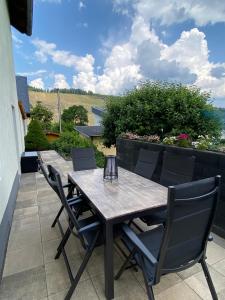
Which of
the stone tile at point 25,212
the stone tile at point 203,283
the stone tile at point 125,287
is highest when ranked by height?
the stone tile at point 203,283

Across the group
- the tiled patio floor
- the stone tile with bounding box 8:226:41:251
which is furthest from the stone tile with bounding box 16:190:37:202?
the stone tile with bounding box 8:226:41:251

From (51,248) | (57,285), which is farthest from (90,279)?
(51,248)

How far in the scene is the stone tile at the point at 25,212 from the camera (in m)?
3.38

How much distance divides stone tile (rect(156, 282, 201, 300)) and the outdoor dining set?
211 millimetres

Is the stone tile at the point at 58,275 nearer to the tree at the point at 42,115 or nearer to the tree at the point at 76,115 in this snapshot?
the tree at the point at 42,115

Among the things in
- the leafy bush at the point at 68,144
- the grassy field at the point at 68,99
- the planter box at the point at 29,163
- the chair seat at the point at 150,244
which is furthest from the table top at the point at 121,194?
the grassy field at the point at 68,99

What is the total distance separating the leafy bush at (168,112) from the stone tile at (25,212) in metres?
4.16

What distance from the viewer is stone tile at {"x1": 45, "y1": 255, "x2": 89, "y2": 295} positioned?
6.15 ft

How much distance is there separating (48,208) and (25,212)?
0.41 m

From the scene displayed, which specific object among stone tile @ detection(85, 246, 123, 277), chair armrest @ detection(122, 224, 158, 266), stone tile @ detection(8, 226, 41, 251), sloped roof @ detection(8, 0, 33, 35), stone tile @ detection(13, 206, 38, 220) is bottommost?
stone tile @ detection(13, 206, 38, 220)

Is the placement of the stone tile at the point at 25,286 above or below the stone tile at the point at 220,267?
below

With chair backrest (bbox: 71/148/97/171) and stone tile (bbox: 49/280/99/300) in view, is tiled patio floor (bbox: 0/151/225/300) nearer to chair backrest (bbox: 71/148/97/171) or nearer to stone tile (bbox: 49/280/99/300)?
stone tile (bbox: 49/280/99/300)

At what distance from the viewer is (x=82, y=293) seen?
180 cm

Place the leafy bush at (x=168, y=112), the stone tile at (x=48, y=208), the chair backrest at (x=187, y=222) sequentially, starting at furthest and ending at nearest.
Answer: 1. the leafy bush at (x=168, y=112)
2. the stone tile at (x=48, y=208)
3. the chair backrest at (x=187, y=222)
